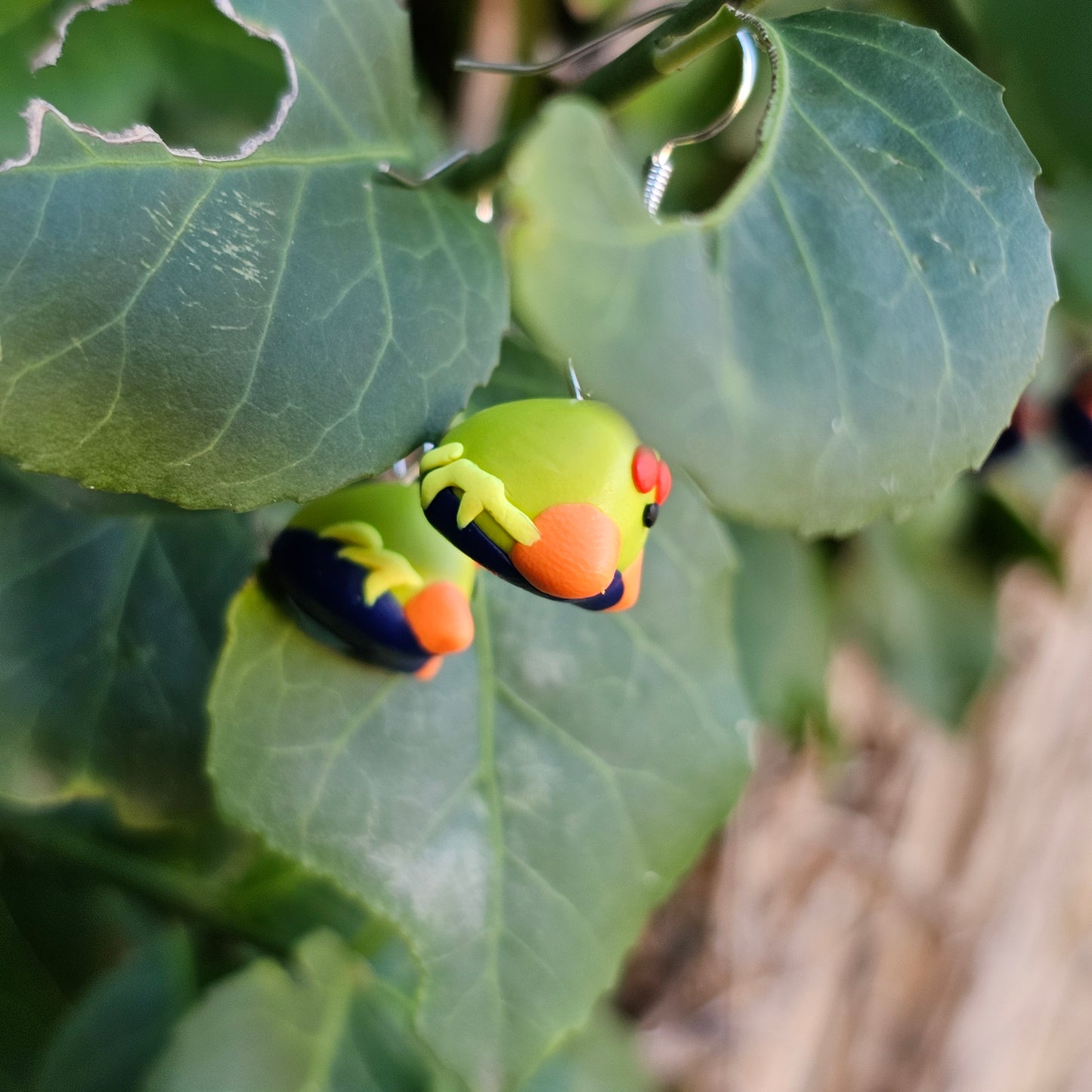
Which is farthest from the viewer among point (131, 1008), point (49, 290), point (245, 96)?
point (131, 1008)

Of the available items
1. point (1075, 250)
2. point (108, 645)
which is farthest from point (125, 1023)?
point (1075, 250)

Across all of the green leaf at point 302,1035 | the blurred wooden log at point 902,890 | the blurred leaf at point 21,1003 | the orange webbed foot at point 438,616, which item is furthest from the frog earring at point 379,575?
the blurred wooden log at point 902,890

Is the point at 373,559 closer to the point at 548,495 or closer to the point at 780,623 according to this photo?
the point at 548,495

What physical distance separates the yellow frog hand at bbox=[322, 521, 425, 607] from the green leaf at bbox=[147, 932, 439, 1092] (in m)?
0.31

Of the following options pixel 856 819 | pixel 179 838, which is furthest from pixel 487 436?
pixel 856 819

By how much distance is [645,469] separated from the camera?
28cm

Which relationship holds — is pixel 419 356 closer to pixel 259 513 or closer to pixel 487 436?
pixel 487 436

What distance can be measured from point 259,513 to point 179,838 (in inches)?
9.7

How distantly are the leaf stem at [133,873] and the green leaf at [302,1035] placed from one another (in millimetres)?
51

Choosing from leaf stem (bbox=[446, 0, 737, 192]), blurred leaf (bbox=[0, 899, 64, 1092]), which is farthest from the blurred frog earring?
blurred leaf (bbox=[0, 899, 64, 1092])

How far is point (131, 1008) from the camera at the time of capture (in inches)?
22.8

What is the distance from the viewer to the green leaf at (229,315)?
27 cm

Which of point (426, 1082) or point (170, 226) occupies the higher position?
point (170, 226)

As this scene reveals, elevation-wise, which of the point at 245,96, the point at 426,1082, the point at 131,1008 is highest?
the point at 245,96
